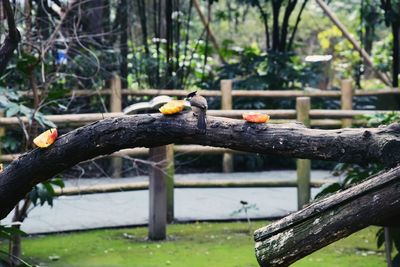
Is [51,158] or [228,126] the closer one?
[228,126]

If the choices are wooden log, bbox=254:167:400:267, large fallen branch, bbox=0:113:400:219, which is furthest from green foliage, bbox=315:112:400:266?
wooden log, bbox=254:167:400:267

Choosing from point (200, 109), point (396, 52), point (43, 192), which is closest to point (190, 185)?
point (43, 192)

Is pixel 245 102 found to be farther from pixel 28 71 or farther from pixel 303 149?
pixel 303 149

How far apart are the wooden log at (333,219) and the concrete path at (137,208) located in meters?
3.94

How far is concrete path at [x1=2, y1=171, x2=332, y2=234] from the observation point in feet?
22.5

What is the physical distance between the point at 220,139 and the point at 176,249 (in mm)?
2933

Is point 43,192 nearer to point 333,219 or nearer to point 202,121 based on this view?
point 202,121

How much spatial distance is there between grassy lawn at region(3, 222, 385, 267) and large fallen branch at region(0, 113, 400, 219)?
88.0 inches

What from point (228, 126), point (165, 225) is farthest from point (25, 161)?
point (165, 225)

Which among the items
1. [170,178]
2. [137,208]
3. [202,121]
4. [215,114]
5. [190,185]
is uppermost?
[202,121]

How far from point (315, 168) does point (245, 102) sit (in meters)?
1.19

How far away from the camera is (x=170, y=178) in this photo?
6.63 m

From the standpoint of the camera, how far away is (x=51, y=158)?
3410mm

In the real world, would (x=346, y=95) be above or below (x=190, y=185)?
above
